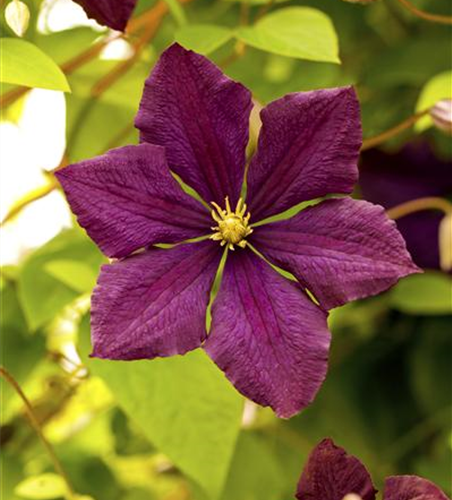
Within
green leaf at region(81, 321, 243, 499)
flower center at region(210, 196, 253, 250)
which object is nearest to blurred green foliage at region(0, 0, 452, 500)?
green leaf at region(81, 321, 243, 499)

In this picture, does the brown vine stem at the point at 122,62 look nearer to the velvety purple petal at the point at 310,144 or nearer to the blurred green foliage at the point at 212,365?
the blurred green foliage at the point at 212,365

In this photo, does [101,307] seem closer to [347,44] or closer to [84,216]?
[84,216]

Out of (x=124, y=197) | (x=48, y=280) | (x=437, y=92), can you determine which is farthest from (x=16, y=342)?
(x=437, y=92)

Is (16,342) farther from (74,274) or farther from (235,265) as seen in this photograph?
(235,265)

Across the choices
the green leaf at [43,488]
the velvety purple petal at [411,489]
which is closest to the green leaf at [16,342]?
the green leaf at [43,488]

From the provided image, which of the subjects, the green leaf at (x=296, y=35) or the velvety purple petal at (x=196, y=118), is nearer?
the velvety purple petal at (x=196, y=118)

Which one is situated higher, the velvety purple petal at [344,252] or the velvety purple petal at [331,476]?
the velvety purple petal at [344,252]

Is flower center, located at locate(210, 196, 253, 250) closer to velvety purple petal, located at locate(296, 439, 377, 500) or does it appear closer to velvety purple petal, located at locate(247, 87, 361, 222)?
velvety purple petal, located at locate(247, 87, 361, 222)
